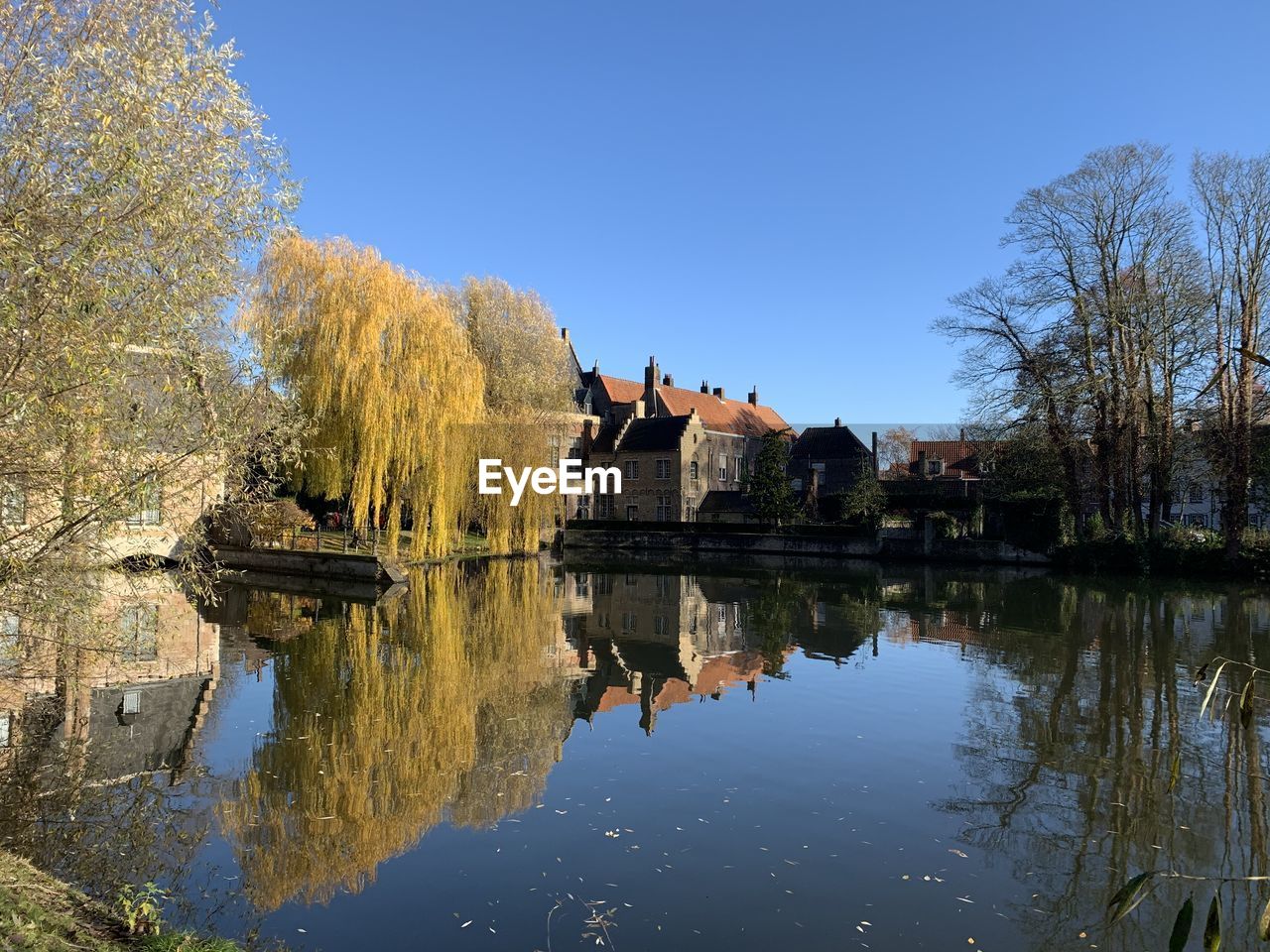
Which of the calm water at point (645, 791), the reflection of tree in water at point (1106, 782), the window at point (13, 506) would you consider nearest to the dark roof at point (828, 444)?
the reflection of tree in water at point (1106, 782)

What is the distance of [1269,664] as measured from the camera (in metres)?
13.4

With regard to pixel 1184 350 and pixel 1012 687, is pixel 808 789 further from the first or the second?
pixel 1184 350

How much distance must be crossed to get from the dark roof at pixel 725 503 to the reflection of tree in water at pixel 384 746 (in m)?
32.3

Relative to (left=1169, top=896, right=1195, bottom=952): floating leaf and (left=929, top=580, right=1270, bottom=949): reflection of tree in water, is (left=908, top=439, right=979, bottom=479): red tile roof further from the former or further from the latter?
(left=1169, top=896, right=1195, bottom=952): floating leaf

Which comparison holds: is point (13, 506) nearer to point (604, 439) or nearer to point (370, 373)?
point (370, 373)

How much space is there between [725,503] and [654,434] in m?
5.80

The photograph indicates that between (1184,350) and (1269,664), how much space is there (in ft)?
59.6

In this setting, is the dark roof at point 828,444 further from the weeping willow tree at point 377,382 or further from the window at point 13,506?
the window at point 13,506

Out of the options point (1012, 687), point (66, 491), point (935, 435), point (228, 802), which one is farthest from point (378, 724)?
point (935, 435)

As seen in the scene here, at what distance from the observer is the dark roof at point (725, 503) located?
4849cm

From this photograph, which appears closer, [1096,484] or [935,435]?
[1096,484]

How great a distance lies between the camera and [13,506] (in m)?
6.38

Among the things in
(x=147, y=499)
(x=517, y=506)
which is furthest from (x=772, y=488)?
(x=147, y=499)

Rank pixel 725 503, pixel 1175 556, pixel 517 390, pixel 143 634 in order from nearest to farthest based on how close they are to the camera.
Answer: pixel 143 634 < pixel 1175 556 < pixel 517 390 < pixel 725 503
